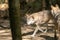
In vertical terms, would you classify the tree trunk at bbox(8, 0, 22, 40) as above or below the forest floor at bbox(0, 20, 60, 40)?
above

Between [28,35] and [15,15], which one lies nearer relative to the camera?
[15,15]

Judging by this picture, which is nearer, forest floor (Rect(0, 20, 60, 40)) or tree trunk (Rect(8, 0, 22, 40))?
tree trunk (Rect(8, 0, 22, 40))

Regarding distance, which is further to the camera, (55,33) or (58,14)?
(55,33)

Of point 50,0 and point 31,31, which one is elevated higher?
point 50,0

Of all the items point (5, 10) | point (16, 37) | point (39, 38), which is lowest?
point (39, 38)

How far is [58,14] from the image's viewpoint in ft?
20.5

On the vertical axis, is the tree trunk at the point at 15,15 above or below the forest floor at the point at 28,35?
above

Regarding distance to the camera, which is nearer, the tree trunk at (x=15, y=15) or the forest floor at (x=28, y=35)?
the tree trunk at (x=15, y=15)

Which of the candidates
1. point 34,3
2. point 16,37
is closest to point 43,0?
point 34,3

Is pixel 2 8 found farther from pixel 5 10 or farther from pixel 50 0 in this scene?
pixel 50 0

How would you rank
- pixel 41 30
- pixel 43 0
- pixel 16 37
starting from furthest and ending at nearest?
pixel 43 0 < pixel 41 30 < pixel 16 37

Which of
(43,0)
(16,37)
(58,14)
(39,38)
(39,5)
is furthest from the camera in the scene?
(39,5)

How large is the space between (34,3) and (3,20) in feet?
9.53

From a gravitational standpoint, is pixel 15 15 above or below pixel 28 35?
above
